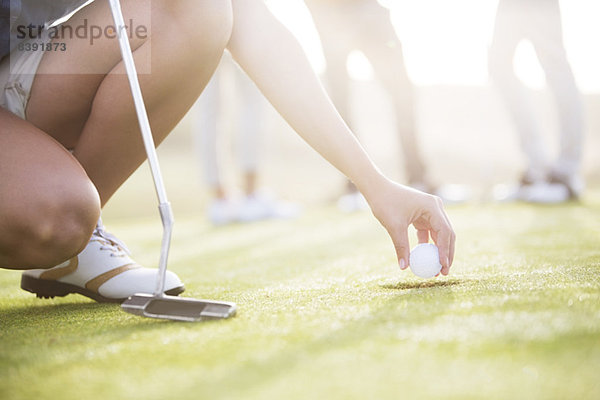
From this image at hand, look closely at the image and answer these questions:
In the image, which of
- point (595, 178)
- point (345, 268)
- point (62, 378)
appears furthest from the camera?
point (595, 178)

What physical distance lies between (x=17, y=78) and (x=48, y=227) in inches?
13.6

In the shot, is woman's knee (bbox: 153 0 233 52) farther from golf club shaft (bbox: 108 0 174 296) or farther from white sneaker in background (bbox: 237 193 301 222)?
white sneaker in background (bbox: 237 193 301 222)

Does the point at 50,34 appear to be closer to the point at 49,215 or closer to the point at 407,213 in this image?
the point at 49,215

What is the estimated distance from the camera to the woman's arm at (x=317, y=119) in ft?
3.18

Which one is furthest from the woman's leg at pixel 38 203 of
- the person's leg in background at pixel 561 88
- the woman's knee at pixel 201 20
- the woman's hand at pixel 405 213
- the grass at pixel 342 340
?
the person's leg in background at pixel 561 88

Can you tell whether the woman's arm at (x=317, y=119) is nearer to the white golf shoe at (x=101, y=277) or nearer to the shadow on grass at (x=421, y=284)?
the shadow on grass at (x=421, y=284)

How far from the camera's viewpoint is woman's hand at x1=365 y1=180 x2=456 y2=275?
0.96 m

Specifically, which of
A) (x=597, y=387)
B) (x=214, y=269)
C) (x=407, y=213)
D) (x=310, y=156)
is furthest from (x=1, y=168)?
(x=310, y=156)

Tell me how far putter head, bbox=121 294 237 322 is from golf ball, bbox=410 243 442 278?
36 cm

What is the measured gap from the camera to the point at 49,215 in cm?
98

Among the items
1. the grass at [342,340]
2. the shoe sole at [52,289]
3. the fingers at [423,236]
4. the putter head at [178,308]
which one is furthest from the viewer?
the shoe sole at [52,289]

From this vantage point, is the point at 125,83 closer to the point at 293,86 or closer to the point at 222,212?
the point at 293,86

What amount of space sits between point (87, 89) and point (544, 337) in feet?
3.18

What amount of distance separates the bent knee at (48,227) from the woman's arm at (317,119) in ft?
1.21
